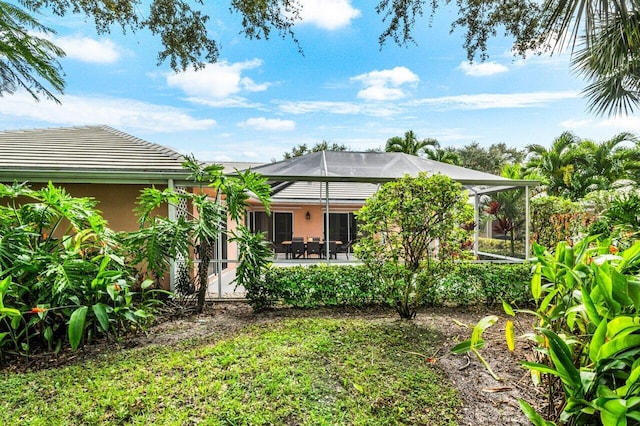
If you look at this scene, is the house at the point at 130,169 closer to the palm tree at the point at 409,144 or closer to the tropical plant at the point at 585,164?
the tropical plant at the point at 585,164

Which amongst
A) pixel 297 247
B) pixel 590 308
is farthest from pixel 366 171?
pixel 590 308

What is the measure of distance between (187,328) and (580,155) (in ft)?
52.8

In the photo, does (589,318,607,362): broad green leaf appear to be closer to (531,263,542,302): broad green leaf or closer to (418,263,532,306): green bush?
(531,263,542,302): broad green leaf

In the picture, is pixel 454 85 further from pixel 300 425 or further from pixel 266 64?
pixel 300 425

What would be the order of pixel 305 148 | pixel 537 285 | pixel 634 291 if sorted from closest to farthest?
1. pixel 634 291
2. pixel 537 285
3. pixel 305 148

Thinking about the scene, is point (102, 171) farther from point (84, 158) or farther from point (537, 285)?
point (537, 285)

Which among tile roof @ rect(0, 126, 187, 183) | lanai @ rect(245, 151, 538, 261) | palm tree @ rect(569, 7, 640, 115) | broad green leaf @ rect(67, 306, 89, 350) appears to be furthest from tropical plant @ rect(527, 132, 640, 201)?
broad green leaf @ rect(67, 306, 89, 350)

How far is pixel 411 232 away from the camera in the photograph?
202 inches

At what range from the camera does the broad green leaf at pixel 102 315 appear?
411 centimetres

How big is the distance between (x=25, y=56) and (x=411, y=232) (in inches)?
227

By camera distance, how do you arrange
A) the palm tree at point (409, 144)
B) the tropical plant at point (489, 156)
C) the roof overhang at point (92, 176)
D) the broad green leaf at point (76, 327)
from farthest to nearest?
the tropical plant at point (489, 156) < the palm tree at point (409, 144) < the roof overhang at point (92, 176) < the broad green leaf at point (76, 327)

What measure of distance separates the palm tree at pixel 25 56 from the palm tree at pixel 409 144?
16806 millimetres

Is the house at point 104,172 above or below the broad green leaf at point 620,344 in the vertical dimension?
above

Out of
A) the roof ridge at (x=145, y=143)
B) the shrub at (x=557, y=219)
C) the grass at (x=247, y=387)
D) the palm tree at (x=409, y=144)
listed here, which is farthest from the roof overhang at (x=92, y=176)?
the palm tree at (x=409, y=144)
